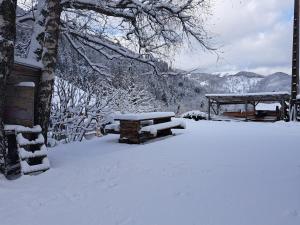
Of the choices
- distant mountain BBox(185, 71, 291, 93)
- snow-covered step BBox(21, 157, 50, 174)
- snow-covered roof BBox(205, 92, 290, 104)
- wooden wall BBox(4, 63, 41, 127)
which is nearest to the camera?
snow-covered step BBox(21, 157, 50, 174)

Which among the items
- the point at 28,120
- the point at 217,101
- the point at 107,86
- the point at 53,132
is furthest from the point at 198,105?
the point at 28,120

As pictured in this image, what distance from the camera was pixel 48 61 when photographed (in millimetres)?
6523

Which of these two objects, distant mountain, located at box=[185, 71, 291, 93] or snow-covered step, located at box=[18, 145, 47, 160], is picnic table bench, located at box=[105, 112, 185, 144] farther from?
distant mountain, located at box=[185, 71, 291, 93]

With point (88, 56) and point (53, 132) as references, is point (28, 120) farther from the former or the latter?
point (88, 56)

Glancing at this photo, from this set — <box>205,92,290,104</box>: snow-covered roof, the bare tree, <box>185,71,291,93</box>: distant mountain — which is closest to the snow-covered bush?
the bare tree

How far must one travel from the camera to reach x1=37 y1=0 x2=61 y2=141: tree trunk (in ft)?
21.2

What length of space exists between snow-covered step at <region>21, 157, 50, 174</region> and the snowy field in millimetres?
116

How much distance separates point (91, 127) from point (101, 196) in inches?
229

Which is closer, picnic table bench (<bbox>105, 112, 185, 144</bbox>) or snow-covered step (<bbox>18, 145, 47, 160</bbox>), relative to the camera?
snow-covered step (<bbox>18, 145, 47, 160</bbox>)

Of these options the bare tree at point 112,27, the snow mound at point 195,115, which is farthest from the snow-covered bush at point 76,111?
the snow mound at point 195,115

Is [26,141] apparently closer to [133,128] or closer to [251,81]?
[133,128]

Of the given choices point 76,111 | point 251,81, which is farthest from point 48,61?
point 251,81

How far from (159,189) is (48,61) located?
129 inches

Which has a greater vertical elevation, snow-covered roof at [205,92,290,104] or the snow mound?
snow-covered roof at [205,92,290,104]
